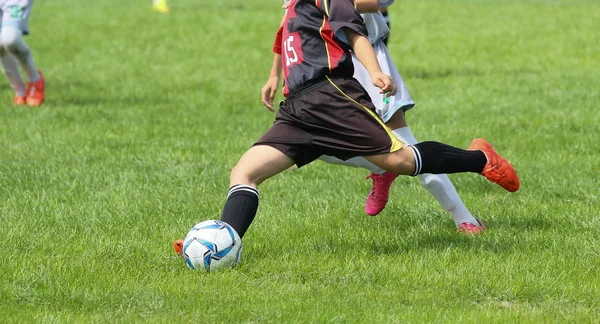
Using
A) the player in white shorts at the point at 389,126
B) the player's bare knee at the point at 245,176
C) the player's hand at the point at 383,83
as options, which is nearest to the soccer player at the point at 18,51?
the player in white shorts at the point at 389,126

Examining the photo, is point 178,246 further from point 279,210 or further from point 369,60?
point 279,210

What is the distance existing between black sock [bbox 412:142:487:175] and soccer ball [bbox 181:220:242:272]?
39.6 inches

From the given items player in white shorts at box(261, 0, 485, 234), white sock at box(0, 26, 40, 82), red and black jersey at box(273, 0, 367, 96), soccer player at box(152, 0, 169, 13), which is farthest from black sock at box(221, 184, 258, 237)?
soccer player at box(152, 0, 169, 13)

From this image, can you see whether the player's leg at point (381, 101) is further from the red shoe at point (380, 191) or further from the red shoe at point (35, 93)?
the red shoe at point (35, 93)

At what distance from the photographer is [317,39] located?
4855 mm

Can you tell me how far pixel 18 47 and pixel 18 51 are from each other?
10 centimetres

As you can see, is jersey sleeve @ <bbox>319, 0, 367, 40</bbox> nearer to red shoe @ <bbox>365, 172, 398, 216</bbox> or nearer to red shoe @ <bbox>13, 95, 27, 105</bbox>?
red shoe @ <bbox>365, 172, 398, 216</bbox>

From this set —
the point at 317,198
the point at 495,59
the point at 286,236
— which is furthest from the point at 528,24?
the point at 286,236

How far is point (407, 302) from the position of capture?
13.7 ft

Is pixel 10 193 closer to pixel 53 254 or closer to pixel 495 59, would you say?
pixel 53 254

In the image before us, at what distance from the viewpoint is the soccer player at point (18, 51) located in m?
10.9

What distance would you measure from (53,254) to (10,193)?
1.86 meters

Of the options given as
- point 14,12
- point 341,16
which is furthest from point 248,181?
point 14,12

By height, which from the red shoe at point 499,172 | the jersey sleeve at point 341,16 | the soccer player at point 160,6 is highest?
the jersey sleeve at point 341,16
